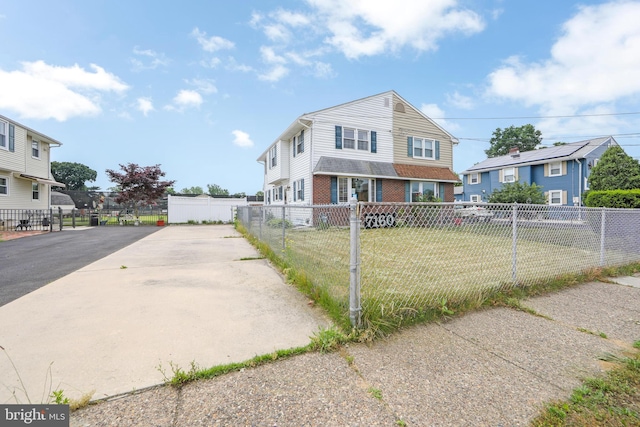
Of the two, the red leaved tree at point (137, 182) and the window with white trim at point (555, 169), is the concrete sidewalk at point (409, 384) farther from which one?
the window with white trim at point (555, 169)

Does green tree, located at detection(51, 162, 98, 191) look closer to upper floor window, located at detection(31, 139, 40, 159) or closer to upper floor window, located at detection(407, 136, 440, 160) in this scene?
upper floor window, located at detection(31, 139, 40, 159)

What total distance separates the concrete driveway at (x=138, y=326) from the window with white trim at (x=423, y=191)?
1239cm

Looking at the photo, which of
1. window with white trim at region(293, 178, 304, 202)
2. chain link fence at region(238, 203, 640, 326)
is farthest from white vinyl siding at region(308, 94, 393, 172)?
chain link fence at region(238, 203, 640, 326)

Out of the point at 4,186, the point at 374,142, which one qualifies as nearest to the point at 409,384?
the point at 374,142

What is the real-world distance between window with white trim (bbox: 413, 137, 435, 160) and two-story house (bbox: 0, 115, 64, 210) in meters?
21.8

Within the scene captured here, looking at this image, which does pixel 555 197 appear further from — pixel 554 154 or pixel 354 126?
pixel 354 126

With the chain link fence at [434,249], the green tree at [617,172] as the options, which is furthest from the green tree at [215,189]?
the chain link fence at [434,249]

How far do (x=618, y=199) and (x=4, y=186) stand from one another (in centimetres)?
2693

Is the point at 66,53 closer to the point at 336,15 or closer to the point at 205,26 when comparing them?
the point at 205,26

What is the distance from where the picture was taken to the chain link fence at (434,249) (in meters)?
2.83

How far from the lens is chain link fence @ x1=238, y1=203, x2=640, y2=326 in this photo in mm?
2834

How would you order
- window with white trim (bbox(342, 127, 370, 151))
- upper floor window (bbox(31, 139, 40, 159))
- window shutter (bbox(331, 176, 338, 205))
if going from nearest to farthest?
window shutter (bbox(331, 176, 338, 205)) → window with white trim (bbox(342, 127, 370, 151)) → upper floor window (bbox(31, 139, 40, 159))

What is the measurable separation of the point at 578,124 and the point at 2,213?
123 feet

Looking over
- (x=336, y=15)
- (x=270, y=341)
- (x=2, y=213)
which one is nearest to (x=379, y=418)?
(x=270, y=341)
